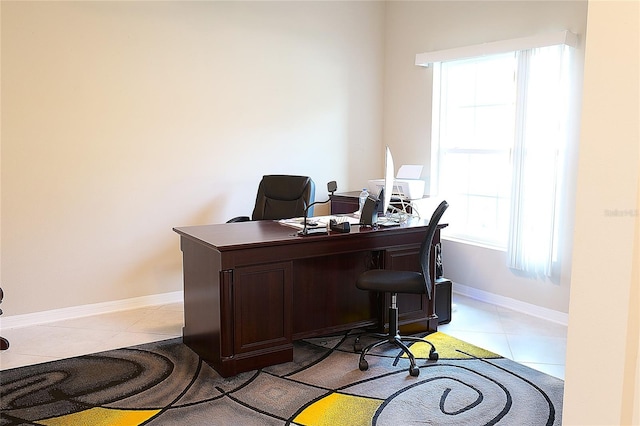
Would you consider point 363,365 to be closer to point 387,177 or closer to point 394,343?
point 394,343

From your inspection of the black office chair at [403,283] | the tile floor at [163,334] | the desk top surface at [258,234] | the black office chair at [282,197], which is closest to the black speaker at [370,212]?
the desk top surface at [258,234]

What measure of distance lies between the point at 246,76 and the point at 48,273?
7.48 ft

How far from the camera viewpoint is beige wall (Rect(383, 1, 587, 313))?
4.18 metres

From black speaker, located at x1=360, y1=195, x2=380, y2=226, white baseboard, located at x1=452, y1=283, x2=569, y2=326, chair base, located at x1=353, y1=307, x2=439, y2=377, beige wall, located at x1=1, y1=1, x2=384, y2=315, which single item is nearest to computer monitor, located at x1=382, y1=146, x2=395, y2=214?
black speaker, located at x1=360, y1=195, x2=380, y2=226

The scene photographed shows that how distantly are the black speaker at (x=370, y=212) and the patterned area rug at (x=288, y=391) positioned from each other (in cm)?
85

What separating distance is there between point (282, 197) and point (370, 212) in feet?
3.47

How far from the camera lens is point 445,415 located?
2805 millimetres

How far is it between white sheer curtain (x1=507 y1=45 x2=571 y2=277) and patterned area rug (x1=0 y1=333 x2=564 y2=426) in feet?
3.68

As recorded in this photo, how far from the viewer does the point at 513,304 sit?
4.62 meters

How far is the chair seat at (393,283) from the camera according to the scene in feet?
10.8

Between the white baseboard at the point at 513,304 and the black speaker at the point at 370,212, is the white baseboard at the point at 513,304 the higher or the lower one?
the lower one

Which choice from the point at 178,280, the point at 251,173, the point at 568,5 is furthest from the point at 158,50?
the point at 568,5

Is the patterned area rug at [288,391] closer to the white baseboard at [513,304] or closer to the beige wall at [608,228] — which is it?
the white baseboard at [513,304]

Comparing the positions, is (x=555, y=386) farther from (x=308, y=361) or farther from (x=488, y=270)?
(x=488, y=270)
